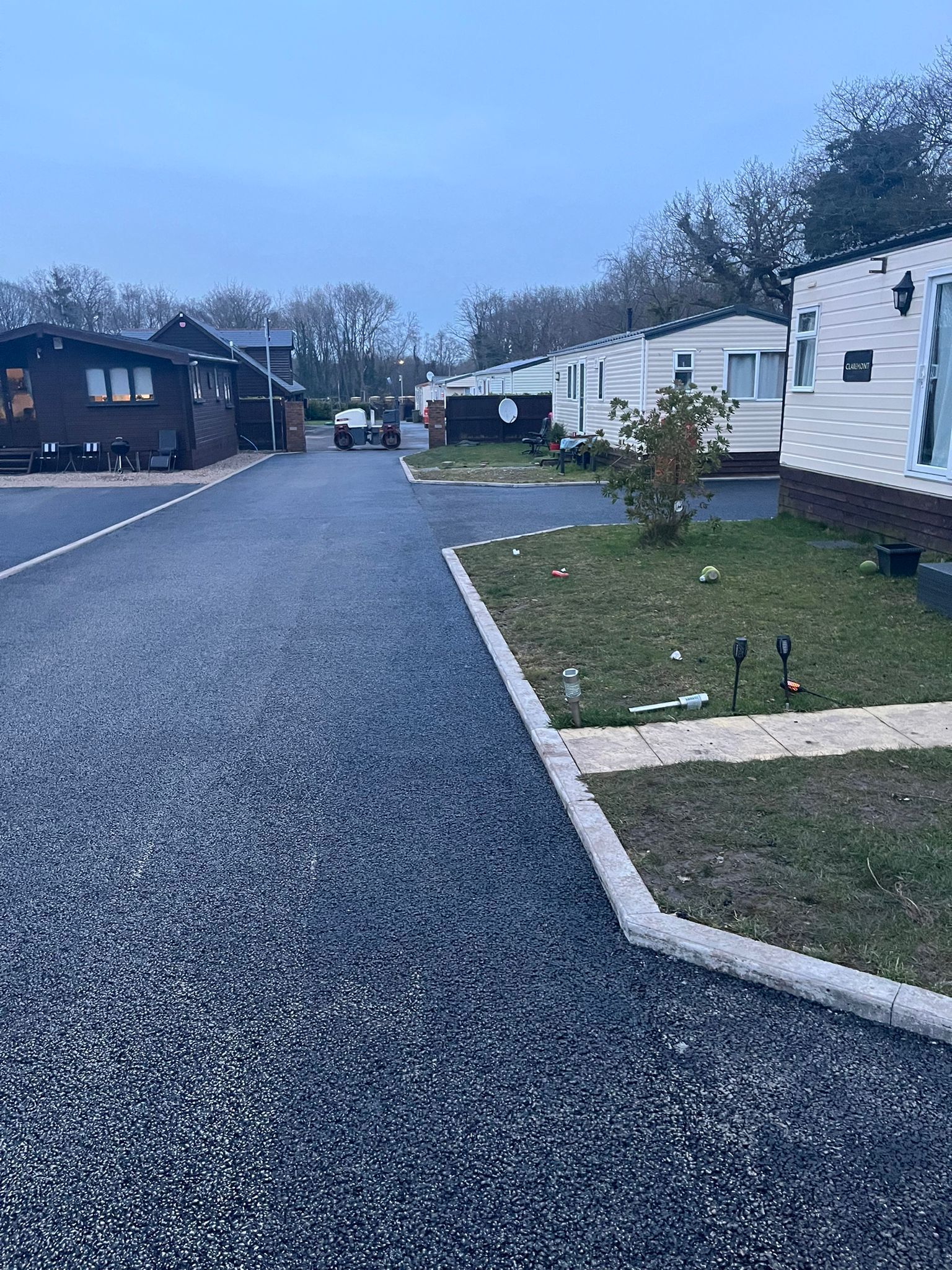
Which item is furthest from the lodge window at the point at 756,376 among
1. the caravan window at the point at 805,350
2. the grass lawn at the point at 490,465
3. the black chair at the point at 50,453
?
the black chair at the point at 50,453

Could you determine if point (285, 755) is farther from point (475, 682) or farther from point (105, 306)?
point (105, 306)

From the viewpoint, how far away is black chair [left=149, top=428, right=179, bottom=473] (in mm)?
25578

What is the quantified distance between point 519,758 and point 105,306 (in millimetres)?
82181

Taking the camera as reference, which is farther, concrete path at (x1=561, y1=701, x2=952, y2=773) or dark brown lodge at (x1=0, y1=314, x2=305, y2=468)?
dark brown lodge at (x1=0, y1=314, x2=305, y2=468)

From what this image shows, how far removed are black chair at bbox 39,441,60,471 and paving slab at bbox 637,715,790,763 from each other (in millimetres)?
24446

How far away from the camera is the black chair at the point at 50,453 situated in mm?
25688

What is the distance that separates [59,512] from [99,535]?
388 centimetres

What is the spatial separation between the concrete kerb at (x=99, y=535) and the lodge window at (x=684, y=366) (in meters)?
10.9

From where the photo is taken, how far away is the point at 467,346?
7419 centimetres

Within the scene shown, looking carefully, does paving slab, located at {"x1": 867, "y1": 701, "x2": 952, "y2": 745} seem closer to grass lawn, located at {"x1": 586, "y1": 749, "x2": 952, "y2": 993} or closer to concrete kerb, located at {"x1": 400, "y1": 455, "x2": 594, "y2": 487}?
grass lawn, located at {"x1": 586, "y1": 749, "x2": 952, "y2": 993}

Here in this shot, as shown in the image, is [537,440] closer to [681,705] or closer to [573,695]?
[681,705]

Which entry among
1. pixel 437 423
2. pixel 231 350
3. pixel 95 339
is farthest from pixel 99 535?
pixel 231 350

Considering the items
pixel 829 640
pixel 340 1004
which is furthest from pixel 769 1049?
pixel 829 640

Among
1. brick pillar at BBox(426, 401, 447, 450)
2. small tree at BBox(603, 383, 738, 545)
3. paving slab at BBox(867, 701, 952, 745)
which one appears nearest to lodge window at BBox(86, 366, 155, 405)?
brick pillar at BBox(426, 401, 447, 450)
